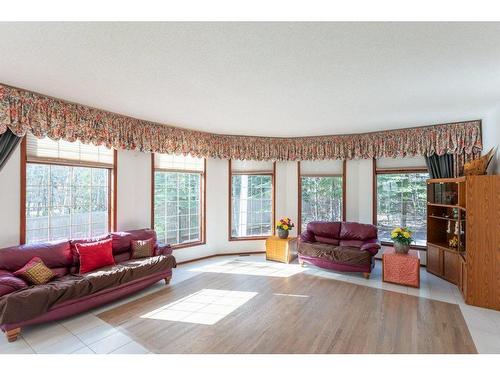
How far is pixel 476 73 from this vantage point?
8.91 feet

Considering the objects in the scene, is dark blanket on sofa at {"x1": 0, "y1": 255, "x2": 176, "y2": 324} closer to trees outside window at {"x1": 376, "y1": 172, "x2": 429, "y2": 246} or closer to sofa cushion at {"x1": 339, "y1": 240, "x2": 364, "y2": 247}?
sofa cushion at {"x1": 339, "y1": 240, "x2": 364, "y2": 247}

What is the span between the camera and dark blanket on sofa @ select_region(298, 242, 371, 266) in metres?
4.52

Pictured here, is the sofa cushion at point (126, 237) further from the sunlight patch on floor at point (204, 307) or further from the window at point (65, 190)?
the sunlight patch on floor at point (204, 307)

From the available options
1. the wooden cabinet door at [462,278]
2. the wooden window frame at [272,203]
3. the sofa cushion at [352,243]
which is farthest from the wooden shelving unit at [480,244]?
the wooden window frame at [272,203]

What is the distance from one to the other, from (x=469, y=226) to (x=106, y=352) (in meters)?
4.54

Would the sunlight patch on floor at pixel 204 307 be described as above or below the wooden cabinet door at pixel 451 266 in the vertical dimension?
below

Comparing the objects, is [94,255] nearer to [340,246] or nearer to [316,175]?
[340,246]

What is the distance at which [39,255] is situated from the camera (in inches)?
129

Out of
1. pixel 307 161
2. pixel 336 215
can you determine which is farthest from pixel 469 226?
pixel 307 161

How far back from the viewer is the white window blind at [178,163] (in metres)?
5.15

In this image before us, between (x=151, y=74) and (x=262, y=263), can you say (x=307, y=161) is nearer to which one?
(x=262, y=263)

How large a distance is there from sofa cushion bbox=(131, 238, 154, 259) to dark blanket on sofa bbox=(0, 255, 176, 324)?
13 cm

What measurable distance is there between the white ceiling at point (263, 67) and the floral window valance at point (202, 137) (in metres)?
0.28
